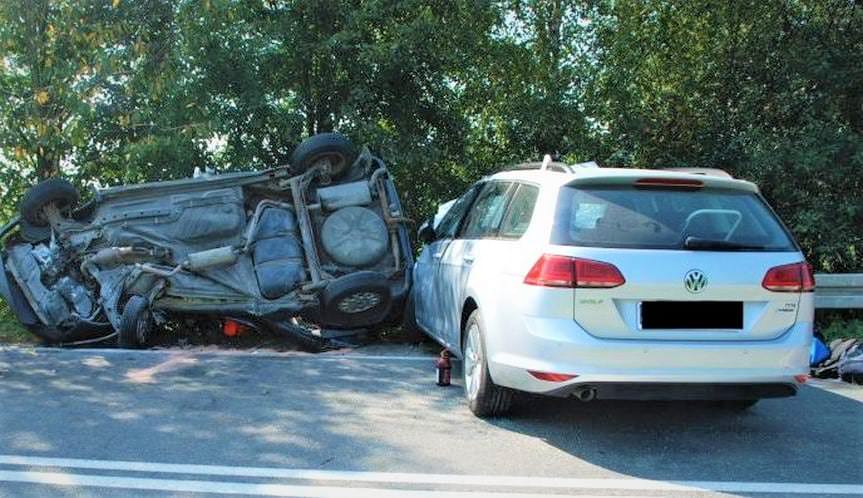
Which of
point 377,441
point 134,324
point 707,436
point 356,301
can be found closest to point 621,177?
point 707,436

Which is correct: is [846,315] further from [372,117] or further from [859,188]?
[372,117]

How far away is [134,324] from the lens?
7.42m

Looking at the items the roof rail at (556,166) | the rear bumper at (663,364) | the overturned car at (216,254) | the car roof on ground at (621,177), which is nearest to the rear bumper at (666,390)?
the rear bumper at (663,364)

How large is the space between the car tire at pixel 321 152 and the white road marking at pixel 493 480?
183 inches

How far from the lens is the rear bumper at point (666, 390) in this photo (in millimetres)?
4359

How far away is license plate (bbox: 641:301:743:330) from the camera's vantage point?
4379 millimetres

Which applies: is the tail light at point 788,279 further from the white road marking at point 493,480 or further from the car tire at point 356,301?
the car tire at point 356,301

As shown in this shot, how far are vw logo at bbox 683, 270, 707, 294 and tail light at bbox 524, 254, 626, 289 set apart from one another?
0.36m

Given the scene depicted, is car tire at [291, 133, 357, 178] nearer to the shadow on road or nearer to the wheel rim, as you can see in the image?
the wheel rim

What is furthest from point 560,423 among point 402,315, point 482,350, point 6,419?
point 6,419

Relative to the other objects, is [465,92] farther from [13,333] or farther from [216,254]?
[13,333]

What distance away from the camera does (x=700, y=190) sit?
16.0 ft

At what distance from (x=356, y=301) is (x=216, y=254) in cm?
145

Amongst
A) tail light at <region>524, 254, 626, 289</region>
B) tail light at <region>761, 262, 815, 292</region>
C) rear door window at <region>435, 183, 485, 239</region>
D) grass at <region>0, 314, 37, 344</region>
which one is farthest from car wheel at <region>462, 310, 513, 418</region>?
grass at <region>0, 314, 37, 344</region>
